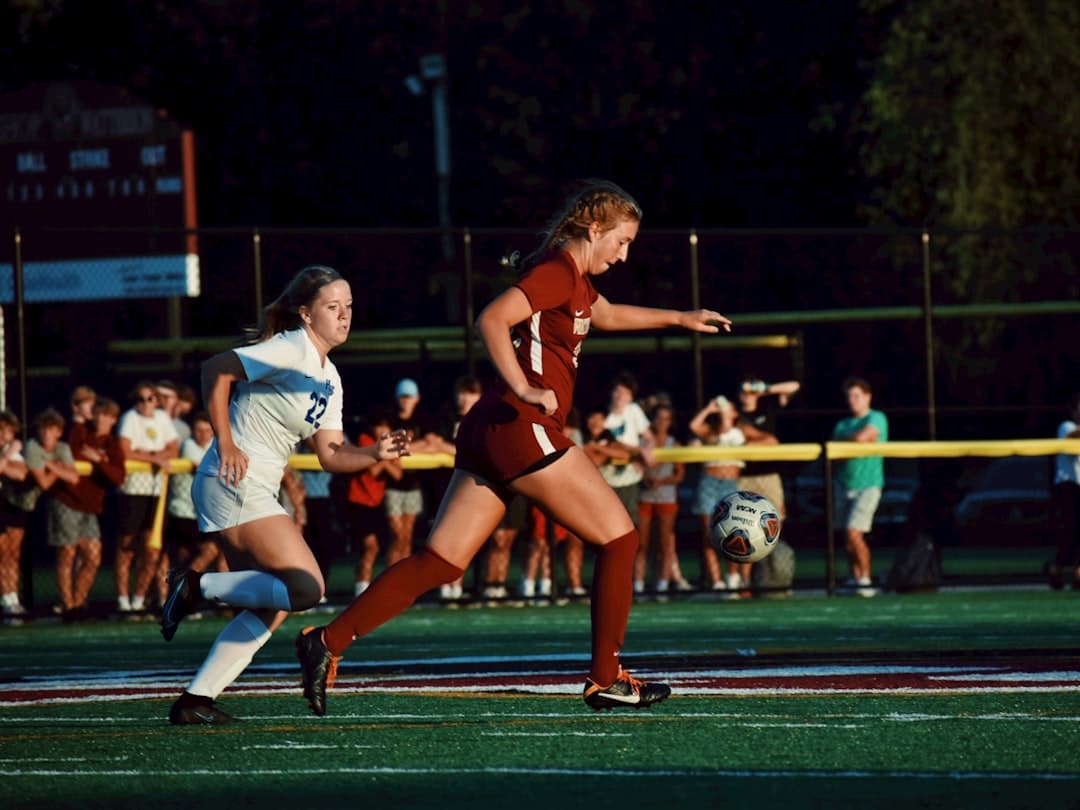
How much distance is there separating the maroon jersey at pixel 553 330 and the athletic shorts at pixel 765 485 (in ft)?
32.3

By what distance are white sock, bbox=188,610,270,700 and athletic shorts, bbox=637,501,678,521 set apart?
34.2ft

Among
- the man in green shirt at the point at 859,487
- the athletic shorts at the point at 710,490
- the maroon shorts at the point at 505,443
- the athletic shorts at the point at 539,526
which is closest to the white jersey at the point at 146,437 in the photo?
the athletic shorts at the point at 539,526

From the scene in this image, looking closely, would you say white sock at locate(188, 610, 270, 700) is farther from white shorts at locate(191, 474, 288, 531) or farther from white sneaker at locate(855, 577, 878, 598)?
white sneaker at locate(855, 577, 878, 598)

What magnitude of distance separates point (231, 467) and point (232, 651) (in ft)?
2.35

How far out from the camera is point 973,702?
8.80m

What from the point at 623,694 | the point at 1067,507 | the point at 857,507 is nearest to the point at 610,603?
the point at 623,694

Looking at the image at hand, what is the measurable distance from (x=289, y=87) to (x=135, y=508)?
2293 cm

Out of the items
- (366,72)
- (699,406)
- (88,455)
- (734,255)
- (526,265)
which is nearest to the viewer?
(526,265)

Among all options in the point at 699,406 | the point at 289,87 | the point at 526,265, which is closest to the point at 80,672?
the point at 526,265

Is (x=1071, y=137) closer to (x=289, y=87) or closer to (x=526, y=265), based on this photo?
(x=289, y=87)

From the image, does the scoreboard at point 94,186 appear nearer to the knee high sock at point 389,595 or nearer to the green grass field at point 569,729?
the green grass field at point 569,729

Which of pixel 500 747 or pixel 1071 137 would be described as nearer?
pixel 500 747

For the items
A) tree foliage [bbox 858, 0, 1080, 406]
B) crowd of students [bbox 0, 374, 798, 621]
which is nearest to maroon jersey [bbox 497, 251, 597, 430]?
crowd of students [bbox 0, 374, 798, 621]

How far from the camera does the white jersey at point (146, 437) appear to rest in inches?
670
